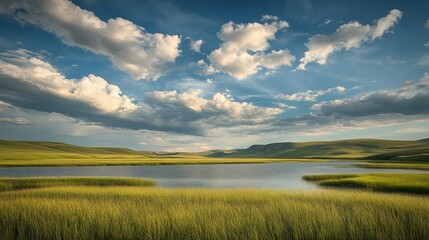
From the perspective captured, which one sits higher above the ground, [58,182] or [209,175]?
[58,182]

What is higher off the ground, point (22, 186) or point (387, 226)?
point (387, 226)

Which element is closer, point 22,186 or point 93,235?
point 93,235

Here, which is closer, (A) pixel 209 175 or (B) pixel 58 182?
(B) pixel 58 182

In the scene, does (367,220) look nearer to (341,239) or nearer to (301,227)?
(341,239)

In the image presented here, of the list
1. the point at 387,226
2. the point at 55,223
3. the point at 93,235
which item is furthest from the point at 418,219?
the point at 55,223

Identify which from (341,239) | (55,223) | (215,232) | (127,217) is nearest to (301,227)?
(341,239)

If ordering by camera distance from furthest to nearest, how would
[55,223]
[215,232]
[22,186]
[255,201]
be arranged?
[22,186]
[255,201]
[55,223]
[215,232]

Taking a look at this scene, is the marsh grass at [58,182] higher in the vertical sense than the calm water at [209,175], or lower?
higher

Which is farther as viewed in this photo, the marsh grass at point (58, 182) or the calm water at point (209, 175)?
the calm water at point (209, 175)

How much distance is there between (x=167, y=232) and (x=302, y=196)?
11669 mm

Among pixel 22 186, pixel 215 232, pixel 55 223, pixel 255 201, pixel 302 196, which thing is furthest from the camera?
pixel 22 186

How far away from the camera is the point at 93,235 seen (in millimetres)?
9672

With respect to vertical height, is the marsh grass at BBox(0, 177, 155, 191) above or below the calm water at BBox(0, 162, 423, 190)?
above

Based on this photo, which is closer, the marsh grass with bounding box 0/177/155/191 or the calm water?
the marsh grass with bounding box 0/177/155/191
